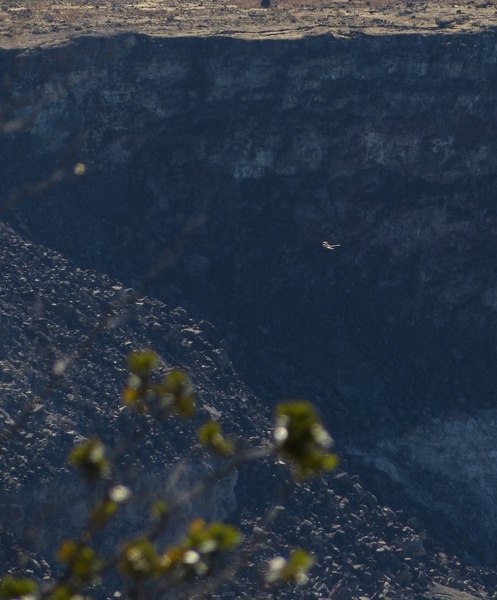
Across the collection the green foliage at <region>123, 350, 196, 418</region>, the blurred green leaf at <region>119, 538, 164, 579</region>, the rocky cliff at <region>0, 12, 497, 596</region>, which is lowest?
the rocky cliff at <region>0, 12, 497, 596</region>

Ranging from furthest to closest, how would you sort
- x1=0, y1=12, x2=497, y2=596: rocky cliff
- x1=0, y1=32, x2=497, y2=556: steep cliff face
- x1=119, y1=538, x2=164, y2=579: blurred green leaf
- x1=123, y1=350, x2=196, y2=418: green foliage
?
x1=0, y1=32, x2=497, y2=556: steep cliff face → x1=0, y1=12, x2=497, y2=596: rocky cliff → x1=123, y1=350, x2=196, y2=418: green foliage → x1=119, y1=538, x2=164, y2=579: blurred green leaf

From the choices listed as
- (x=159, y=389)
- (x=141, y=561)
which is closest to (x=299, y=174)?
(x=159, y=389)

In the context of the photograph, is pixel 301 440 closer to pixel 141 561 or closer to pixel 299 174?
pixel 141 561

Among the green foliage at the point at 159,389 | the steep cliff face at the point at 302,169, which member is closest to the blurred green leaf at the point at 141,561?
the green foliage at the point at 159,389

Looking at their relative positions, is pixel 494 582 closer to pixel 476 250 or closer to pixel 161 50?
pixel 476 250

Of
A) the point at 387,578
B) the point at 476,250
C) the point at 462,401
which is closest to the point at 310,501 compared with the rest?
the point at 387,578

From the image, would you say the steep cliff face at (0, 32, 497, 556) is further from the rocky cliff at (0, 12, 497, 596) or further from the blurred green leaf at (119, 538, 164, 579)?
the blurred green leaf at (119, 538, 164, 579)

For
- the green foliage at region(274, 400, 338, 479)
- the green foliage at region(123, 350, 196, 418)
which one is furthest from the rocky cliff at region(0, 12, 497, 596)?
the green foliage at region(274, 400, 338, 479)
